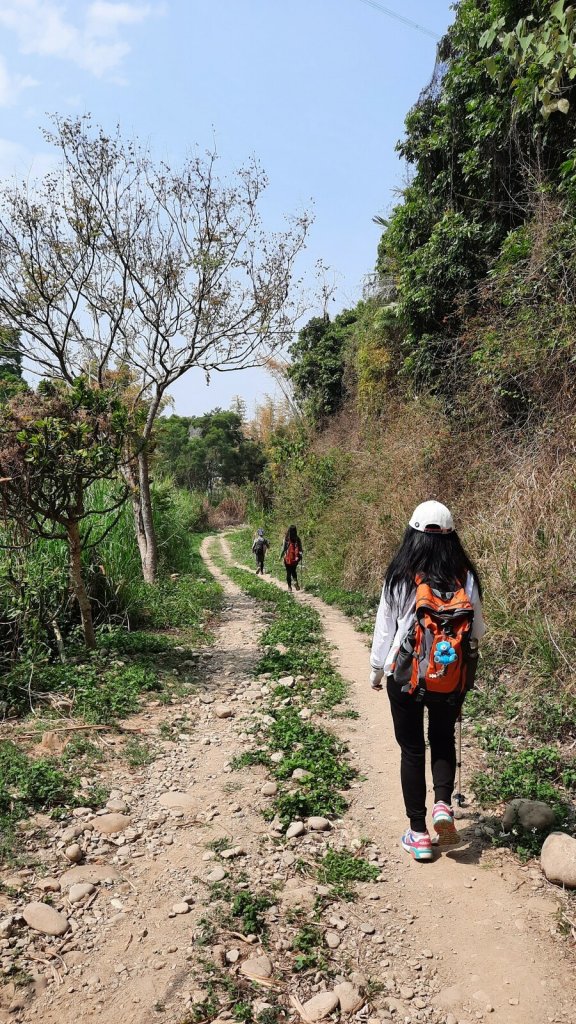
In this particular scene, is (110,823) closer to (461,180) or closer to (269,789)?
(269,789)

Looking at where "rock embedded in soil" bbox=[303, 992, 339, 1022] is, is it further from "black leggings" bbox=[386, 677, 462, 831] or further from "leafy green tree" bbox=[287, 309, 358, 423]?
"leafy green tree" bbox=[287, 309, 358, 423]

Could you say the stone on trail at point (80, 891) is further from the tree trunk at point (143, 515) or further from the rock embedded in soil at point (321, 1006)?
the tree trunk at point (143, 515)

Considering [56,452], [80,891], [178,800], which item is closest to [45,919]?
[80,891]

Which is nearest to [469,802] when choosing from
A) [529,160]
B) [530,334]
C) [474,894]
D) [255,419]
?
[474,894]

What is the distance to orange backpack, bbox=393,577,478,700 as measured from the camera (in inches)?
118

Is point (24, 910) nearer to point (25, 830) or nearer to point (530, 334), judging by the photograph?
point (25, 830)

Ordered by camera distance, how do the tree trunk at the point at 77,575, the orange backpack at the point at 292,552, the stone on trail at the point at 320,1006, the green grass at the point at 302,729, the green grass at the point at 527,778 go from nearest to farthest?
the stone on trail at the point at 320,1006, the green grass at the point at 527,778, the green grass at the point at 302,729, the tree trunk at the point at 77,575, the orange backpack at the point at 292,552

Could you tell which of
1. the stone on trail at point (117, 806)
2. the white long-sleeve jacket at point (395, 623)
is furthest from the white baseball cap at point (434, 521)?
the stone on trail at point (117, 806)

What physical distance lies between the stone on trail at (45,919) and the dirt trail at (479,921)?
5.53 ft

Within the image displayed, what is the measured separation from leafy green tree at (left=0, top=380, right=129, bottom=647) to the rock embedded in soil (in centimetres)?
500

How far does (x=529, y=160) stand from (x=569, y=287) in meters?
3.62

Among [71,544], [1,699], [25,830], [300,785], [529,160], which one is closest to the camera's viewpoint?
[25,830]

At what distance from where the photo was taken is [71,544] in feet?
21.8

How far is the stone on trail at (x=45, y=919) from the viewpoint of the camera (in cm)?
287
